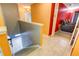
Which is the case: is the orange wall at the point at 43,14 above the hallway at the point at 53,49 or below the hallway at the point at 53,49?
above

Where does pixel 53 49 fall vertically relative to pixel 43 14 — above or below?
below

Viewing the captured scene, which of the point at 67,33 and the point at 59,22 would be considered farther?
the point at 59,22

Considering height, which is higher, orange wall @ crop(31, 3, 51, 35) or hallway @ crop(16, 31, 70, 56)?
orange wall @ crop(31, 3, 51, 35)

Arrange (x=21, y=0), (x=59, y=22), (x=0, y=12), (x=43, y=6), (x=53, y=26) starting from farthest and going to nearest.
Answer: (x=59, y=22) → (x=53, y=26) → (x=43, y=6) → (x=0, y=12) → (x=21, y=0)

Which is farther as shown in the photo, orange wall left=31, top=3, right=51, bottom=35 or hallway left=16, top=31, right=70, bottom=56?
orange wall left=31, top=3, right=51, bottom=35

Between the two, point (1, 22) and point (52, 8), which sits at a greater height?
point (52, 8)

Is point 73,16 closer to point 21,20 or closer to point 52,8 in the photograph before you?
point 52,8

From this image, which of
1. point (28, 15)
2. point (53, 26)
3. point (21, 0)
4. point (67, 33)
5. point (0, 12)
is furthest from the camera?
point (67, 33)

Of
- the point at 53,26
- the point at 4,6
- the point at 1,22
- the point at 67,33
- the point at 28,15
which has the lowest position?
the point at 67,33

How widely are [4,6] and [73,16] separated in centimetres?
214

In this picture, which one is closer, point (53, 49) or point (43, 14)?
point (53, 49)

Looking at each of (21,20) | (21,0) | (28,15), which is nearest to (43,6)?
(28,15)

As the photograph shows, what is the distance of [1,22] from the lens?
1.59m

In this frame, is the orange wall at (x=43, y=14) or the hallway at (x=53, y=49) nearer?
the hallway at (x=53, y=49)
